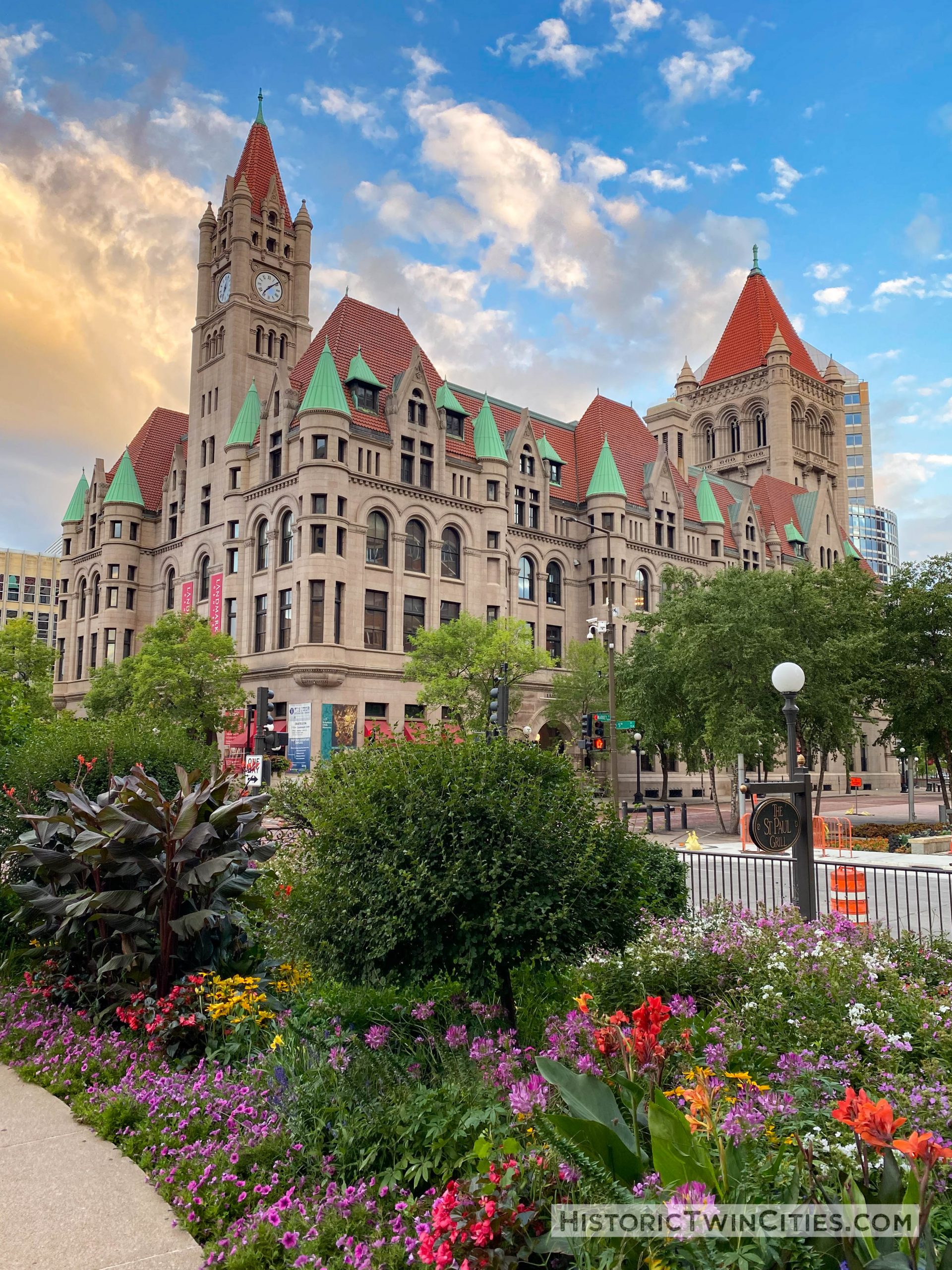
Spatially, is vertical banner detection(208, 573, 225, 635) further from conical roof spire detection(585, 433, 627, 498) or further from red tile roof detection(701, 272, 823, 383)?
red tile roof detection(701, 272, 823, 383)

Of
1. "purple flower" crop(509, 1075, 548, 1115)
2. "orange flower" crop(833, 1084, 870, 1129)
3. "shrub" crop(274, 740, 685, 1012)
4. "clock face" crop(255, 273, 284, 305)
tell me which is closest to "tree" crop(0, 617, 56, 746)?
"clock face" crop(255, 273, 284, 305)

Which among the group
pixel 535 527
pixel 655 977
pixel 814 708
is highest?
pixel 535 527

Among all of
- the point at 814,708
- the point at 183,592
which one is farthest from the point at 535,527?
the point at 814,708

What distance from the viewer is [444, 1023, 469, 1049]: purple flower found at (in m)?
6.05

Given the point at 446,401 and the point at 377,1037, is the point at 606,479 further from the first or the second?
the point at 377,1037

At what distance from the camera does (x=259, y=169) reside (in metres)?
56.8

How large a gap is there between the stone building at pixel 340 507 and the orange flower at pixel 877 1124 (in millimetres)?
33737

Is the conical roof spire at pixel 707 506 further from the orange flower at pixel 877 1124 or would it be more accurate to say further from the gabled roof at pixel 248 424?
the orange flower at pixel 877 1124

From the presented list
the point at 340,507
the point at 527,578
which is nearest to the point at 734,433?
the point at 527,578

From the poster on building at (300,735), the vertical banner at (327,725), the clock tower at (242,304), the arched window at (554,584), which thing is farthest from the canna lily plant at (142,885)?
the arched window at (554,584)

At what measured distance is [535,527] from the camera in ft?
185

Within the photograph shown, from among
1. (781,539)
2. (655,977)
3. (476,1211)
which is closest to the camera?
(476,1211)

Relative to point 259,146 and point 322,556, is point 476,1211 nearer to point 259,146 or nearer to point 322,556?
point 322,556

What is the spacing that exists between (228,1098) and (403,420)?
44903mm
